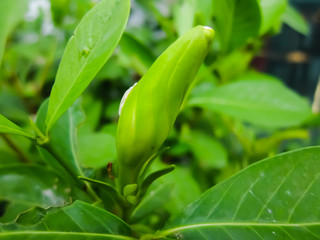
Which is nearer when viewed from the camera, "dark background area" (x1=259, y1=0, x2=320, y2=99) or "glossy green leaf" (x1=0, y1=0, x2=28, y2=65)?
"glossy green leaf" (x1=0, y1=0, x2=28, y2=65)

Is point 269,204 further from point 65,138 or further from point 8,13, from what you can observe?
point 8,13

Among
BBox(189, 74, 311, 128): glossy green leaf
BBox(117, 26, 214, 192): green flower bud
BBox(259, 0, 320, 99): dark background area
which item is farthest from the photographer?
BBox(259, 0, 320, 99): dark background area

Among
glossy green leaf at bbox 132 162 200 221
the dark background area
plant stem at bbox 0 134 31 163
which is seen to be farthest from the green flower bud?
the dark background area

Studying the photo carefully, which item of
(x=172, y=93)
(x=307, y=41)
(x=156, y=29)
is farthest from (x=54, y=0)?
(x=307, y=41)

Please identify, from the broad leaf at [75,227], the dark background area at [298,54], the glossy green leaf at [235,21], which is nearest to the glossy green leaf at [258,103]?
the glossy green leaf at [235,21]

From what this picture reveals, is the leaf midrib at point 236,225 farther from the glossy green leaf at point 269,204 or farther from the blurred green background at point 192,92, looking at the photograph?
the blurred green background at point 192,92

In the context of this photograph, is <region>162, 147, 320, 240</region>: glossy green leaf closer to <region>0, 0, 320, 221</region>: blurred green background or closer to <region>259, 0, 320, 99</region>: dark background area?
<region>0, 0, 320, 221</region>: blurred green background
